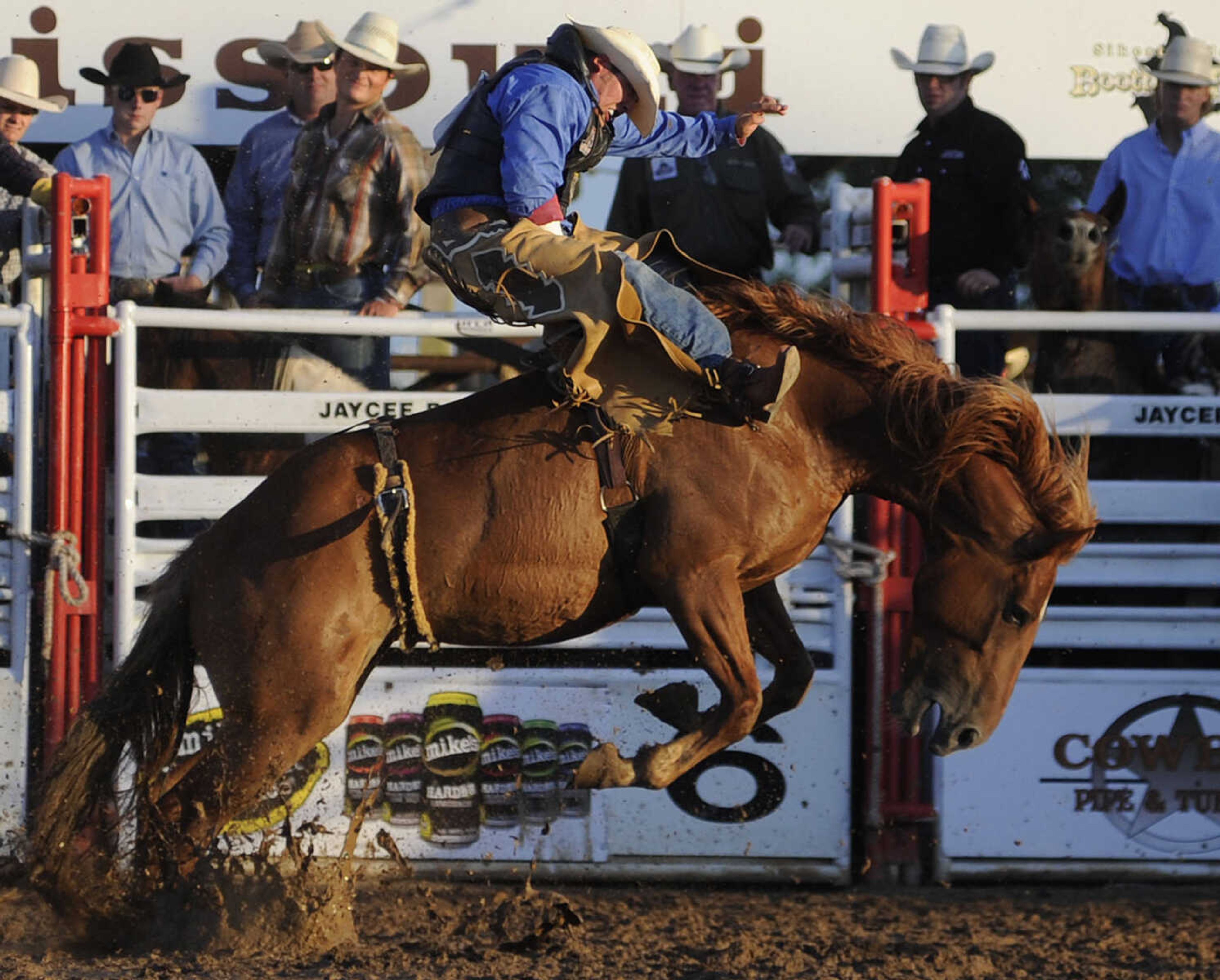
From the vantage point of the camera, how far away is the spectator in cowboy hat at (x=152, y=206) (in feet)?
19.9

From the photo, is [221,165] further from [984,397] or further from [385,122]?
[984,397]

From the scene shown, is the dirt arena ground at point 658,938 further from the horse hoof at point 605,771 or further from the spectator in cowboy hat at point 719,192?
the spectator in cowboy hat at point 719,192

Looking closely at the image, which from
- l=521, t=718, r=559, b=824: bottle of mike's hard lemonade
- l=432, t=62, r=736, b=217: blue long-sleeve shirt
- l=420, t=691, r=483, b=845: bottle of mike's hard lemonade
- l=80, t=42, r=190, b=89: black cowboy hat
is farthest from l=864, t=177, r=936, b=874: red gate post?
l=80, t=42, r=190, b=89: black cowboy hat

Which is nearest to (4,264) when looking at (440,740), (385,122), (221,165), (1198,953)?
(221,165)

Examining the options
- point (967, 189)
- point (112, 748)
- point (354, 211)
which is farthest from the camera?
point (967, 189)

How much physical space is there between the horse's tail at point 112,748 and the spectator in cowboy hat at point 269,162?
6.84 feet

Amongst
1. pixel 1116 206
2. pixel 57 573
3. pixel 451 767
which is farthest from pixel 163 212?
pixel 1116 206

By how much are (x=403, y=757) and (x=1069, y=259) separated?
310cm

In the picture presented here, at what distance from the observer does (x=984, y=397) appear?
13.5 feet

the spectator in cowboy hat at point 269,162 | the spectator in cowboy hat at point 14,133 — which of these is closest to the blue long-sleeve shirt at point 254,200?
the spectator in cowboy hat at point 269,162

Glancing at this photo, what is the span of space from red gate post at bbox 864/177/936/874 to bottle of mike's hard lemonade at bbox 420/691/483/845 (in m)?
1.43

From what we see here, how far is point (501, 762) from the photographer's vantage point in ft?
18.5

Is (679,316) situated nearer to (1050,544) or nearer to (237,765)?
(1050,544)

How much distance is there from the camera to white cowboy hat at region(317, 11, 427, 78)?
6.08 m
